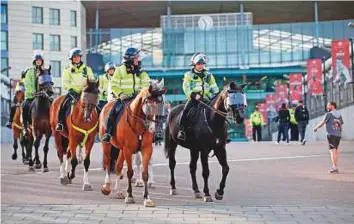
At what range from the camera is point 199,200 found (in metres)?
10.9

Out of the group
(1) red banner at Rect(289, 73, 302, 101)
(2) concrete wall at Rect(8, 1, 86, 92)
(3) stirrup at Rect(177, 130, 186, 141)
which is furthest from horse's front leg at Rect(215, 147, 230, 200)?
(2) concrete wall at Rect(8, 1, 86, 92)

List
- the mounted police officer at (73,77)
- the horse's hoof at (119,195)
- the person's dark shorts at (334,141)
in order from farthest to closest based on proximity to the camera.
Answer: the person's dark shorts at (334,141) < the mounted police officer at (73,77) < the horse's hoof at (119,195)

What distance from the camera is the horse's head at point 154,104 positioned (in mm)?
10047

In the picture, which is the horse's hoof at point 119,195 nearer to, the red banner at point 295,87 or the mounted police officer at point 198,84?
the mounted police officer at point 198,84

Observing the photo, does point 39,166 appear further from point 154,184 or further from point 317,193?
point 317,193

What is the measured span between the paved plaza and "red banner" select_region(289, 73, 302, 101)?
30337 mm

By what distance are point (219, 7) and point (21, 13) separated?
26454 mm

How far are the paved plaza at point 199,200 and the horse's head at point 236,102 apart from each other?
4.93 feet

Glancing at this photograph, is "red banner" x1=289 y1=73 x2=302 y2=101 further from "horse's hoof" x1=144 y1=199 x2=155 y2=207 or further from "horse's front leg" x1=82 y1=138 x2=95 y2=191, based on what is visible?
"horse's hoof" x1=144 y1=199 x2=155 y2=207

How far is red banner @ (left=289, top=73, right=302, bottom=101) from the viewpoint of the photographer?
4647 centimetres

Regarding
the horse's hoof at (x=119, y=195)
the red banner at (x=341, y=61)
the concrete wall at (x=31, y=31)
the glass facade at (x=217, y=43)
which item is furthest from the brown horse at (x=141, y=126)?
the glass facade at (x=217, y=43)

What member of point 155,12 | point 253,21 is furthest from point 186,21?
point 253,21

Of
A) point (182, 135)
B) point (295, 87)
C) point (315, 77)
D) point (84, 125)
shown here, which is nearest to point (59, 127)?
point (84, 125)

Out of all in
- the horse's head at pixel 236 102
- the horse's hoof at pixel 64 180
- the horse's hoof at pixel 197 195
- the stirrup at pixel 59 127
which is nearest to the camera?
the horse's head at pixel 236 102
